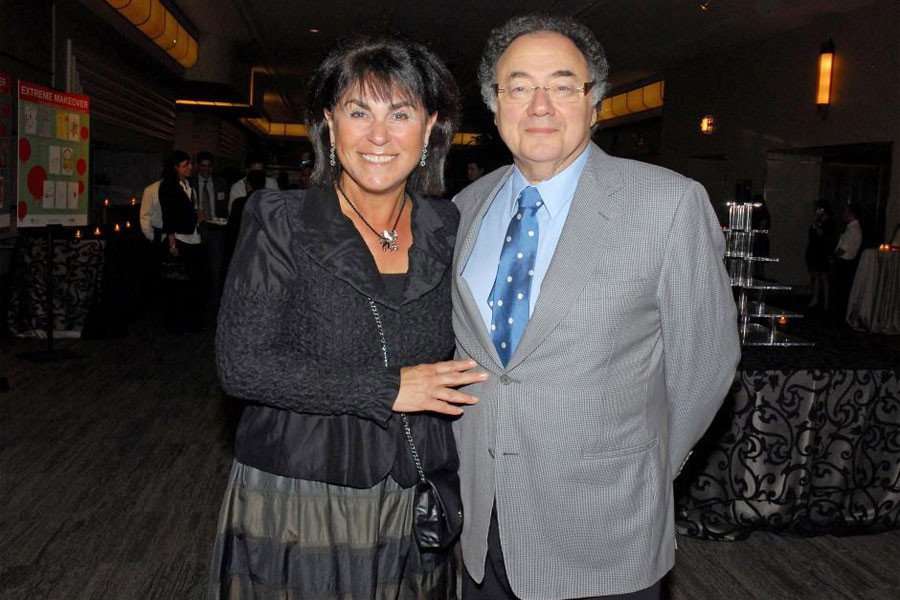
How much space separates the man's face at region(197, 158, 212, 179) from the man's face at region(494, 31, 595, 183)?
799cm

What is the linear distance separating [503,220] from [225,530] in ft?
2.92

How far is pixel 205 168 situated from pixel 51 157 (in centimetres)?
294

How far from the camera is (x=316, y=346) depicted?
1.69 m

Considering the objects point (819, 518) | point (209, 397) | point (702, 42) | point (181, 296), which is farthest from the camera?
point (702, 42)

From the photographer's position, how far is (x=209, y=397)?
18.8 ft

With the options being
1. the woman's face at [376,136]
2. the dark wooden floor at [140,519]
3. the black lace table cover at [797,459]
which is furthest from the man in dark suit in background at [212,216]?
the woman's face at [376,136]

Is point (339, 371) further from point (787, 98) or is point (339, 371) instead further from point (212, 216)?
point (787, 98)

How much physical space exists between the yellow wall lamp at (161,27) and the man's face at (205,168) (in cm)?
150

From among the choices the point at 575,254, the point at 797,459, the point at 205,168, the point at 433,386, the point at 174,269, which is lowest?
the point at 797,459

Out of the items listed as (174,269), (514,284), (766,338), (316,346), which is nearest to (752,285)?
(766,338)

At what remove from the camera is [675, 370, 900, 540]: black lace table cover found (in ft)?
11.7

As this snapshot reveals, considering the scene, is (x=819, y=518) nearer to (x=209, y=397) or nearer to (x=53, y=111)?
(x=209, y=397)

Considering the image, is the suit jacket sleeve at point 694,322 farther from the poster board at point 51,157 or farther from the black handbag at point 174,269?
the black handbag at point 174,269

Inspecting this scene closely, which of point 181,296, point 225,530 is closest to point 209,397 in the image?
point 181,296
